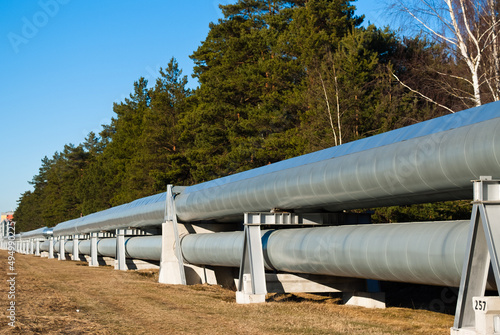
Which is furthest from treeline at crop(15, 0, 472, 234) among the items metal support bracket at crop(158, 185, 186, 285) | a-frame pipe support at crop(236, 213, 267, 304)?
a-frame pipe support at crop(236, 213, 267, 304)

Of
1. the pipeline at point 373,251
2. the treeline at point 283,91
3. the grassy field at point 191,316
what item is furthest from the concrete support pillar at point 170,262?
the treeline at point 283,91

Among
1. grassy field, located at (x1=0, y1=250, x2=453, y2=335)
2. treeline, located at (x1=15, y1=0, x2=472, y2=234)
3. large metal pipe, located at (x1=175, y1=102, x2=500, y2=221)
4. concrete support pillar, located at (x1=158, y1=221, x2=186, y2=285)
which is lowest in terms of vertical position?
grassy field, located at (x1=0, y1=250, x2=453, y2=335)

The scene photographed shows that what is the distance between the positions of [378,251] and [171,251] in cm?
1202

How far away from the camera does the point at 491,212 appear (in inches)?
318

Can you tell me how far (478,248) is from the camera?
8.26 m

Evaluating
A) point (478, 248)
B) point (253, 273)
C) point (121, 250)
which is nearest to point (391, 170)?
point (478, 248)

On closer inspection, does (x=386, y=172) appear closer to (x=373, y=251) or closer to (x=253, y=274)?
(x=373, y=251)

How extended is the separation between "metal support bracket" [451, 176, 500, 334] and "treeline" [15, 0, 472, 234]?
15.6m

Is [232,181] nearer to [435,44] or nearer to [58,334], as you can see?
[58,334]

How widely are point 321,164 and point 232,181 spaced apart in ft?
15.2

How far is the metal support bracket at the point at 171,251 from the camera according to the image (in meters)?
21.0

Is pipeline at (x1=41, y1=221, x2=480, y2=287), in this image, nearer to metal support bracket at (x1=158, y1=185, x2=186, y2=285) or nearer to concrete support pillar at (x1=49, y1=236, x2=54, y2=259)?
metal support bracket at (x1=158, y1=185, x2=186, y2=285)

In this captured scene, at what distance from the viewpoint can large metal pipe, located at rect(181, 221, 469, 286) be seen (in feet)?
30.3

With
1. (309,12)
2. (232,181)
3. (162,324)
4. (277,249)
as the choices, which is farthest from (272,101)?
(162,324)
